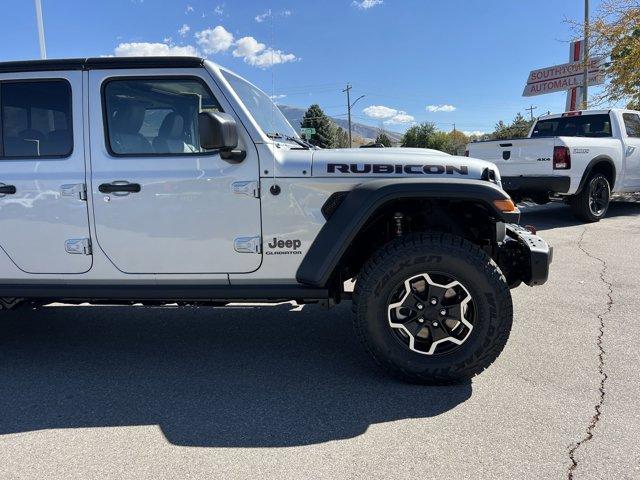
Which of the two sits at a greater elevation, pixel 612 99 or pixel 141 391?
pixel 612 99

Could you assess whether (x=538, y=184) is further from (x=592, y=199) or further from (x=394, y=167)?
(x=394, y=167)

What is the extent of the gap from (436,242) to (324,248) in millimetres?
669

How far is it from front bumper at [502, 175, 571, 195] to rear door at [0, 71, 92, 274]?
673 centimetres

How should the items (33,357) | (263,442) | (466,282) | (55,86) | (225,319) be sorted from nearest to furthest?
(263,442) → (466,282) → (55,86) → (33,357) → (225,319)

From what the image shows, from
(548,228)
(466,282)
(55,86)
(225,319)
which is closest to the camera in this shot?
(466,282)

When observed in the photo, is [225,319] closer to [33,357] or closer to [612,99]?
[33,357]

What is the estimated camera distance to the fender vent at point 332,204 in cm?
302

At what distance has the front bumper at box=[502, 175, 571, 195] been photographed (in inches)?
311

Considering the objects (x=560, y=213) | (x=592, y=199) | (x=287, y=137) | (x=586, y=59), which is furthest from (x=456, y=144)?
(x=287, y=137)

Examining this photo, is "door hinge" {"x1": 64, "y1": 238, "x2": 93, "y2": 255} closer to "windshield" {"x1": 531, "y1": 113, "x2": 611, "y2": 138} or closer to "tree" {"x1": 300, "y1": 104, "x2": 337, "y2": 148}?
"windshield" {"x1": 531, "y1": 113, "x2": 611, "y2": 138}

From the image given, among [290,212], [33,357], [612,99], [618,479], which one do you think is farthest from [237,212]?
[612,99]

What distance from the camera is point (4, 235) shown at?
3.27m

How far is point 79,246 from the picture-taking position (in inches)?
126

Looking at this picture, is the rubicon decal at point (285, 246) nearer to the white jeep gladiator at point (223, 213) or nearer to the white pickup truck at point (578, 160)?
the white jeep gladiator at point (223, 213)
